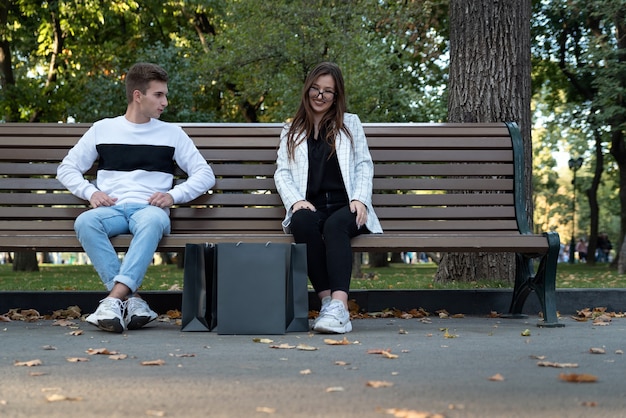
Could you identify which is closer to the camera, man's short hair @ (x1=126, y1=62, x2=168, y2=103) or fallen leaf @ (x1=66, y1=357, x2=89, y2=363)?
fallen leaf @ (x1=66, y1=357, x2=89, y2=363)

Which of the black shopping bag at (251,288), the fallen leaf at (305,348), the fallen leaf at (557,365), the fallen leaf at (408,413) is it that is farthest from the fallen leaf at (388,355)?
the fallen leaf at (408,413)

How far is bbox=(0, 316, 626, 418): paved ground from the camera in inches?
122

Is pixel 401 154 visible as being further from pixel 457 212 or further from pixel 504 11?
pixel 504 11

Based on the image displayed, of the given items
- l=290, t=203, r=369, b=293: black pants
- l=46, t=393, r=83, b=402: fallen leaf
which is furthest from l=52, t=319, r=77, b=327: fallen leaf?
l=46, t=393, r=83, b=402: fallen leaf

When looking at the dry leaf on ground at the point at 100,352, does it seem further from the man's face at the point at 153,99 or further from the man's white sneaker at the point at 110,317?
the man's face at the point at 153,99

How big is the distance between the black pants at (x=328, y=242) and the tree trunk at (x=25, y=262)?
60.9ft

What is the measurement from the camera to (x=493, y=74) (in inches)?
303

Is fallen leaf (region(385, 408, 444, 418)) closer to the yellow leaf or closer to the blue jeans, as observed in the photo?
the yellow leaf

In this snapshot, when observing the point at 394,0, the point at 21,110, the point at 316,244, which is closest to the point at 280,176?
the point at 316,244

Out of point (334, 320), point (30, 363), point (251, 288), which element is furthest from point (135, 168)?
point (30, 363)

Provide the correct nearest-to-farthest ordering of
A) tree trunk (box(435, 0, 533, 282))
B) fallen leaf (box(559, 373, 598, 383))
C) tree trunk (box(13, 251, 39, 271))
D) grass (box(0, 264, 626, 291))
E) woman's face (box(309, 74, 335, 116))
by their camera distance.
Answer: fallen leaf (box(559, 373, 598, 383)) < woman's face (box(309, 74, 335, 116)) < tree trunk (box(435, 0, 533, 282)) < grass (box(0, 264, 626, 291)) < tree trunk (box(13, 251, 39, 271))

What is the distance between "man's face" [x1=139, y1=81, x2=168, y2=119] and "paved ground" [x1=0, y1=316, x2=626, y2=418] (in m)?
1.40

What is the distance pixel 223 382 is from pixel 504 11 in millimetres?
4992

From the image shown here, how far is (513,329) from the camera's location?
577 cm
